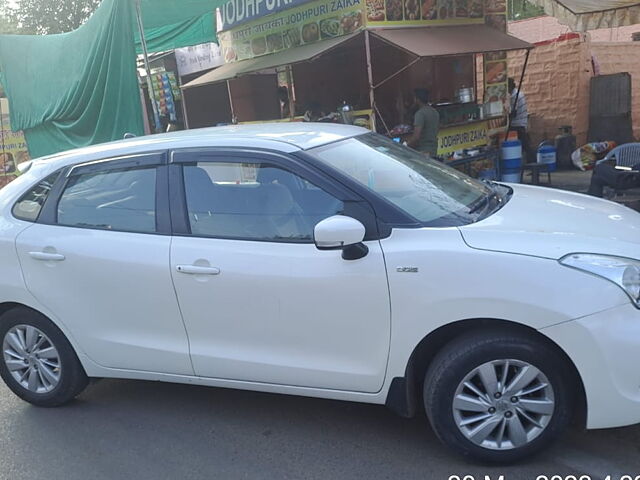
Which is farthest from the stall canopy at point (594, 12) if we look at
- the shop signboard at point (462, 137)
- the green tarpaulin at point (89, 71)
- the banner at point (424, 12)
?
the green tarpaulin at point (89, 71)

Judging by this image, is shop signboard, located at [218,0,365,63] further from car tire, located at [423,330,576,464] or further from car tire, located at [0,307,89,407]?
car tire, located at [423,330,576,464]

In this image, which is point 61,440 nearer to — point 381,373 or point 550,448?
point 381,373

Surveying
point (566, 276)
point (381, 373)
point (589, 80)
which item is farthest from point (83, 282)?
point (589, 80)

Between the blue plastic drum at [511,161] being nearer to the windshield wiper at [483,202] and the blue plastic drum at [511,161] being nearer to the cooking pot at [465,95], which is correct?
the cooking pot at [465,95]

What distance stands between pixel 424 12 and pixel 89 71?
5168 millimetres

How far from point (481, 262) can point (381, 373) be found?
75cm

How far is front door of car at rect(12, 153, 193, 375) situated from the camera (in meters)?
3.40

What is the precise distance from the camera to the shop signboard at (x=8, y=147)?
467 inches

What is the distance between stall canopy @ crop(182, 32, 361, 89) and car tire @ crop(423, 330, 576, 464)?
596 centimetres

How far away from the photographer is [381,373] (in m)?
2.99

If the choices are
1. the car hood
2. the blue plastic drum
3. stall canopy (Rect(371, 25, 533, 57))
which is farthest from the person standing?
the car hood

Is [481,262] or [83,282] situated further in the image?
[83,282]

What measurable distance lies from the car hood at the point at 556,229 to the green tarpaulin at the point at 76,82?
6.95 m

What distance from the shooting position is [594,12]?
7.57 metres
